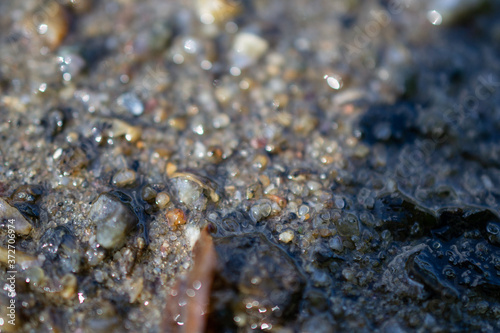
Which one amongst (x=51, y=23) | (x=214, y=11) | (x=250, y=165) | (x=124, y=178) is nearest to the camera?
(x=124, y=178)

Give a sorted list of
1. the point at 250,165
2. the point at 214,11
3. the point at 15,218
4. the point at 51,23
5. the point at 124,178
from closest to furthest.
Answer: the point at 15,218
the point at 124,178
the point at 250,165
the point at 51,23
the point at 214,11

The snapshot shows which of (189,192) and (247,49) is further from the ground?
(247,49)

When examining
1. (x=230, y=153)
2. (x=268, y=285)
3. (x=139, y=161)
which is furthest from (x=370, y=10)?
(x=268, y=285)

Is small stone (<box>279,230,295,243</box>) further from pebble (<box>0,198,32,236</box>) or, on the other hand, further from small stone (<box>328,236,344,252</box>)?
pebble (<box>0,198,32,236</box>)

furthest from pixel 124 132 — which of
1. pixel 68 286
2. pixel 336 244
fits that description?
pixel 336 244

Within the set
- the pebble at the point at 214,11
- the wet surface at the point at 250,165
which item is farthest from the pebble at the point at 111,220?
the pebble at the point at 214,11

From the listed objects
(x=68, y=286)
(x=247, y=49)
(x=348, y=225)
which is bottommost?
(x=68, y=286)

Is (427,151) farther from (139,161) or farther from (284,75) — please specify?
(139,161)

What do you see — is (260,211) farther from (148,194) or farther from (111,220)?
(111,220)
